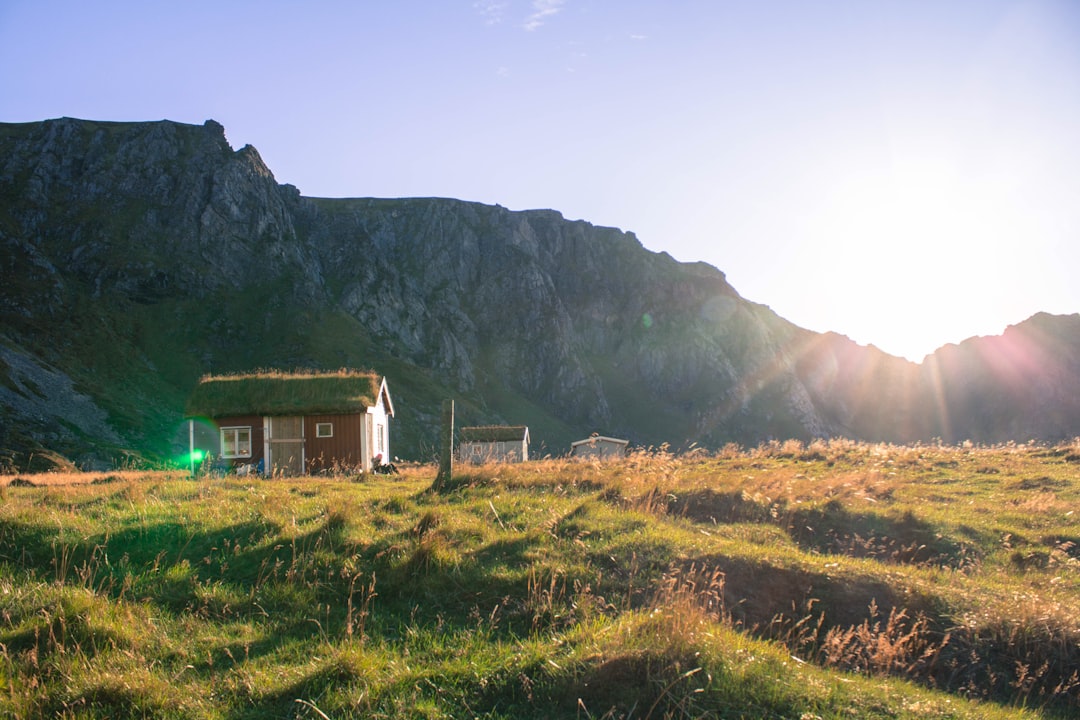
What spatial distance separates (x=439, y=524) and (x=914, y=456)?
15.6 metres

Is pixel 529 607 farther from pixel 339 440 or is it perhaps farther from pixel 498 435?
pixel 498 435

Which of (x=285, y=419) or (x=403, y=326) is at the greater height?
(x=403, y=326)

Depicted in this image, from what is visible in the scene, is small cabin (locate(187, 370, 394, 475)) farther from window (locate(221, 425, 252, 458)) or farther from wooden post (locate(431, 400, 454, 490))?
wooden post (locate(431, 400, 454, 490))

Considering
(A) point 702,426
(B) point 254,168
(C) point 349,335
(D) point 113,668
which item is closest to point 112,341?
(C) point 349,335

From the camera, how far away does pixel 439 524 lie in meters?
8.47

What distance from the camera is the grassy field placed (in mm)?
4871

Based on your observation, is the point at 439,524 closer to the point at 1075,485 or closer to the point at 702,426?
the point at 1075,485

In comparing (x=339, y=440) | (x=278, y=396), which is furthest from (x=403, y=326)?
(x=339, y=440)

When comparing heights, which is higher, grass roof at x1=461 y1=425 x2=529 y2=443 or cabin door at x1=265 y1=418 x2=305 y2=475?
cabin door at x1=265 y1=418 x2=305 y2=475

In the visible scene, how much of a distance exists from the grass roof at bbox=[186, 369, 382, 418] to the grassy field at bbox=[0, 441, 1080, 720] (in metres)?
23.3

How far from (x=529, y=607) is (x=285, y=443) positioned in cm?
3114

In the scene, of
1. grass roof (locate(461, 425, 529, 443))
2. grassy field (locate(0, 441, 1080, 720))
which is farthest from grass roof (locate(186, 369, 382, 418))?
grass roof (locate(461, 425, 529, 443))

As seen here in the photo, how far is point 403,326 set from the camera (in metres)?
129

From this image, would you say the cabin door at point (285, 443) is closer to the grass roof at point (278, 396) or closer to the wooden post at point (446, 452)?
the grass roof at point (278, 396)
